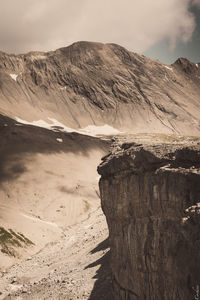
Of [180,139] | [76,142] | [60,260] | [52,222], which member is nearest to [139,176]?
[180,139]

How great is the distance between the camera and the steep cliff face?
16.9 m

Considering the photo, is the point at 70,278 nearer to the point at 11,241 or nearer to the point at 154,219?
the point at 154,219

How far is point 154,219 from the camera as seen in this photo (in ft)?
66.5

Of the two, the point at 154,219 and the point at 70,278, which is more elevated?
the point at 154,219

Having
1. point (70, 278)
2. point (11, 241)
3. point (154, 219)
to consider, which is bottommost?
point (11, 241)

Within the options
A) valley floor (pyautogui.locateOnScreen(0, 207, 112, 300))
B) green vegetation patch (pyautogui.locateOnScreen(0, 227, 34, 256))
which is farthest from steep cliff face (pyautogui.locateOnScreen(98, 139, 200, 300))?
green vegetation patch (pyautogui.locateOnScreen(0, 227, 34, 256))

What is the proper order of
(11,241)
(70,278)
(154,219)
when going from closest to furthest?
(154,219)
(70,278)
(11,241)

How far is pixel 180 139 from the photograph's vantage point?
23578 mm

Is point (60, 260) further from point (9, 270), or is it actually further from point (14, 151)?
point (14, 151)

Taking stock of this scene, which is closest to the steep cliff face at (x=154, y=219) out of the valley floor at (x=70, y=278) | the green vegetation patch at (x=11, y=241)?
the valley floor at (x=70, y=278)

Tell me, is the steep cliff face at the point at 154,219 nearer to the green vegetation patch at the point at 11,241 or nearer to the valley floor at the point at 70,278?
the valley floor at the point at 70,278

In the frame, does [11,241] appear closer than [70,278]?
No

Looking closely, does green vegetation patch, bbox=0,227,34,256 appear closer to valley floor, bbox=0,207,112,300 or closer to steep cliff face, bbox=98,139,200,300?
valley floor, bbox=0,207,112,300

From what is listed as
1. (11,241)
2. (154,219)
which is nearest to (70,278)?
(154,219)
